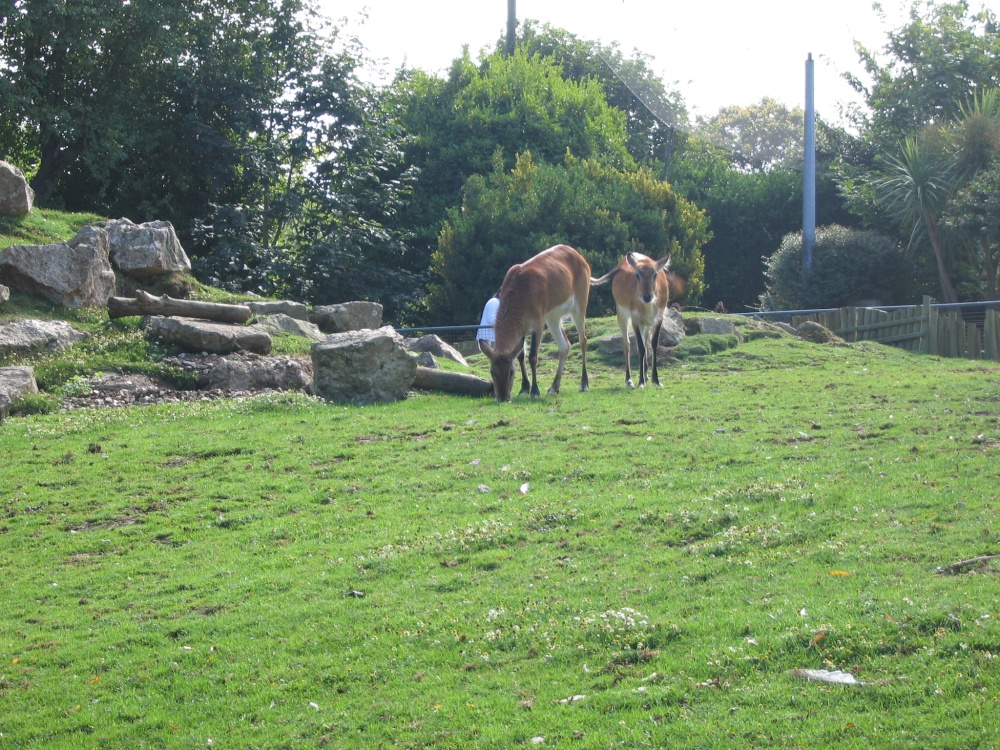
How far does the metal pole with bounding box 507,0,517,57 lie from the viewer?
40.2m

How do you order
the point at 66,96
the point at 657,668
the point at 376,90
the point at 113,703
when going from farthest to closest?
the point at 376,90 < the point at 66,96 < the point at 113,703 < the point at 657,668

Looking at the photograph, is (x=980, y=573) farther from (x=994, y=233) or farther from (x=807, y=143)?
(x=807, y=143)

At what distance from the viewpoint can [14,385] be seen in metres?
13.8

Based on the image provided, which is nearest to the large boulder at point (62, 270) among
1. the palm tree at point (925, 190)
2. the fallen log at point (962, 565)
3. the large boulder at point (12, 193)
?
the large boulder at point (12, 193)

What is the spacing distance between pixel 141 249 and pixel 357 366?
521cm

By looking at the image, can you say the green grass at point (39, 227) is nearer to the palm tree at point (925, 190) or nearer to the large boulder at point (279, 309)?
the large boulder at point (279, 309)

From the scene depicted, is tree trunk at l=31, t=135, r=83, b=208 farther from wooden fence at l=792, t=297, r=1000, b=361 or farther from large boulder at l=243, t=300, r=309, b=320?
wooden fence at l=792, t=297, r=1000, b=361

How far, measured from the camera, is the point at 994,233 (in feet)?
93.2

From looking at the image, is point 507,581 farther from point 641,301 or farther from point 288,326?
point 288,326

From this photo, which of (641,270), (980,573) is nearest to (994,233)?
(641,270)

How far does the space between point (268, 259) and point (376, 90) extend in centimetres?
585

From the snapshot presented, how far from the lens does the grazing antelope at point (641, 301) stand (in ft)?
54.2

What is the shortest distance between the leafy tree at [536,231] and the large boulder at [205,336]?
13741mm

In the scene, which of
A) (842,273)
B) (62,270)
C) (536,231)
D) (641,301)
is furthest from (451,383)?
(842,273)
